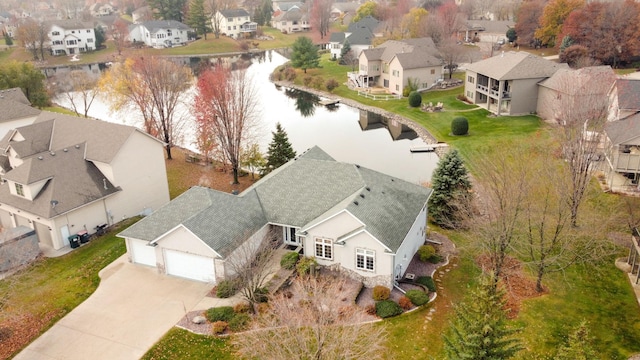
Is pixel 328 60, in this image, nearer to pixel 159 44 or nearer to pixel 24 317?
pixel 159 44

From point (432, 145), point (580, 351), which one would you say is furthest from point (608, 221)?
point (432, 145)

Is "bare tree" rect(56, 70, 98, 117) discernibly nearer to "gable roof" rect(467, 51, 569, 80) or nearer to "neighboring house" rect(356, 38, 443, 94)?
"neighboring house" rect(356, 38, 443, 94)

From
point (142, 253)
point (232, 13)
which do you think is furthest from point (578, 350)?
point (232, 13)

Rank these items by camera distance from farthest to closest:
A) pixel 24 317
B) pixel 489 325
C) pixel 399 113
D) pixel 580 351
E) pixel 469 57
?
pixel 469 57 → pixel 399 113 → pixel 24 317 → pixel 489 325 → pixel 580 351

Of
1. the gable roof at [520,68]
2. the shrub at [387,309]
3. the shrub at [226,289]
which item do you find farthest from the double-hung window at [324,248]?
the gable roof at [520,68]

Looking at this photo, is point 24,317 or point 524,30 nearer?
point 24,317

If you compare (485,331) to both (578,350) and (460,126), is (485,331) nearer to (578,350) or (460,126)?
Result: (578,350)

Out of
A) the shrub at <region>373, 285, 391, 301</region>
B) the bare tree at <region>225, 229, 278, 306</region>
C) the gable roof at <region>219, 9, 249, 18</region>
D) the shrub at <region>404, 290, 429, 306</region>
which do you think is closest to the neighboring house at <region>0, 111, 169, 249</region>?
the bare tree at <region>225, 229, 278, 306</region>

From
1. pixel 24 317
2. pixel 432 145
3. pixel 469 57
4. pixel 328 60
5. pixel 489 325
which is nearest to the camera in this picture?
pixel 489 325
